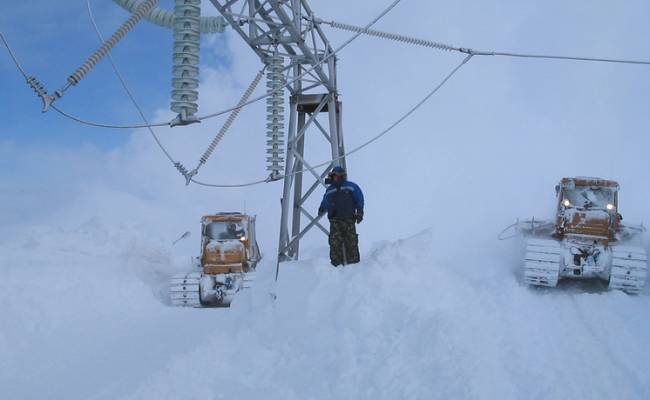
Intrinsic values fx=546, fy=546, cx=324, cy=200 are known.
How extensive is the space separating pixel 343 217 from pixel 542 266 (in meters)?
4.03

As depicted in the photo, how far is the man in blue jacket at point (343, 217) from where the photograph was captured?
31.4 feet

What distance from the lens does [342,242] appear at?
9.62 meters

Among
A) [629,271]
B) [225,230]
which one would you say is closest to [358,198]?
[629,271]

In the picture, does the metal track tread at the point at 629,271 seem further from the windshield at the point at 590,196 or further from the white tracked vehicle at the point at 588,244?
the windshield at the point at 590,196

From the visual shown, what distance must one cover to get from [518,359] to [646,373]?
4.43 ft

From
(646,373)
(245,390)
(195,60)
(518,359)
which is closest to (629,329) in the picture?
(646,373)

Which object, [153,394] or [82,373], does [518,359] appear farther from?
[82,373]

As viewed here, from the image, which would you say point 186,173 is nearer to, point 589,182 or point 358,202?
point 358,202

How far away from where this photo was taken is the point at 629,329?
24.3ft

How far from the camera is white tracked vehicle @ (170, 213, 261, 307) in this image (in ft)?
46.7

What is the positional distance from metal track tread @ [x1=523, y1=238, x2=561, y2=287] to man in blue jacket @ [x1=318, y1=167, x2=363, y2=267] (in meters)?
3.46

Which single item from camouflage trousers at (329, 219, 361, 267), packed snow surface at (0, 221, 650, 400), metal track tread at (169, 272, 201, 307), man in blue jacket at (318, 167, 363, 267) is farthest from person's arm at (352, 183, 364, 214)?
metal track tread at (169, 272, 201, 307)

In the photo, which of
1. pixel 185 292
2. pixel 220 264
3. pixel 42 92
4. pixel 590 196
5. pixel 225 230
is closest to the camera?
pixel 42 92

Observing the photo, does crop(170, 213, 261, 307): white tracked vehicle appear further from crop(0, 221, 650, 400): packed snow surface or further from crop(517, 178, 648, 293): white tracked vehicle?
crop(517, 178, 648, 293): white tracked vehicle
